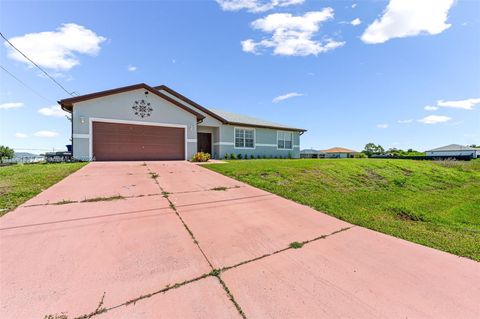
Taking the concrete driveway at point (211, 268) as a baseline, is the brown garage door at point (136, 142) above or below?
above

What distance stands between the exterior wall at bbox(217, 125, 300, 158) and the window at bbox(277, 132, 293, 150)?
15.6 inches

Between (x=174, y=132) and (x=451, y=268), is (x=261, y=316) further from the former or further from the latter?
(x=174, y=132)

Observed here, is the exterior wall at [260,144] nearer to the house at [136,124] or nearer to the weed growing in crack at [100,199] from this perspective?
the house at [136,124]

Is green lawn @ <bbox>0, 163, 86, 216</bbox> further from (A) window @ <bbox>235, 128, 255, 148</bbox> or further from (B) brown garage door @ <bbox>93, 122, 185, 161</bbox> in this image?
(A) window @ <bbox>235, 128, 255, 148</bbox>

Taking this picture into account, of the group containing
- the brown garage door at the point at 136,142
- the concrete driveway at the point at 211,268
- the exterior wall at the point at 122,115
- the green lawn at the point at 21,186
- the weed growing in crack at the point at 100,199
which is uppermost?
the exterior wall at the point at 122,115

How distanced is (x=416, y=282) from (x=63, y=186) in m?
7.77

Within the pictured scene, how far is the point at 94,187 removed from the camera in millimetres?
6035

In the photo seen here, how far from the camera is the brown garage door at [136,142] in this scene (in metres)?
12.4

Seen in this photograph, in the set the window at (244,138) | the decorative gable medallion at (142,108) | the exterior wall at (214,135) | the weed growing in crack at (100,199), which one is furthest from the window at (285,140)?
the weed growing in crack at (100,199)

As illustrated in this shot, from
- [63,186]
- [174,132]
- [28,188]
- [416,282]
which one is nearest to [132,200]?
[63,186]

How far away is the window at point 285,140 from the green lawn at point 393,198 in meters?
10.2

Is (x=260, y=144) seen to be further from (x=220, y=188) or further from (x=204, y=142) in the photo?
(x=220, y=188)

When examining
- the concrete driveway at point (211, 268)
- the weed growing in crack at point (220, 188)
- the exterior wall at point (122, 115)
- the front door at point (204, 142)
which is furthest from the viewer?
the front door at point (204, 142)

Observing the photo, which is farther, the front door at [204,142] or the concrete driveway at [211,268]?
the front door at [204,142]
